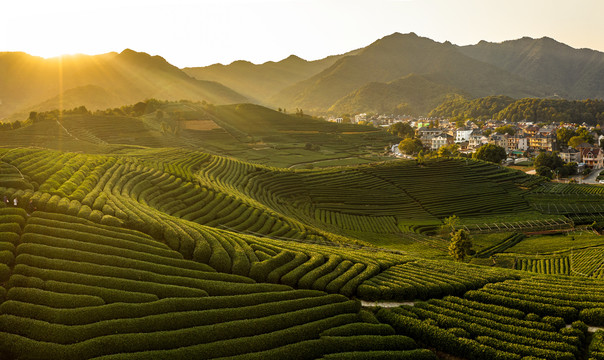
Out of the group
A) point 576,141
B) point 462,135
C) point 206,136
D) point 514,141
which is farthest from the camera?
point 462,135

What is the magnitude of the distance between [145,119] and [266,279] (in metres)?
156

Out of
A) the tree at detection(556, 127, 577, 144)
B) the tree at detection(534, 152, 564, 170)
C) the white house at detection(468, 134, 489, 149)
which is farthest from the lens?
the white house at detection(468, 134, 489, 149)

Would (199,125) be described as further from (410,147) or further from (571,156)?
(571,156)

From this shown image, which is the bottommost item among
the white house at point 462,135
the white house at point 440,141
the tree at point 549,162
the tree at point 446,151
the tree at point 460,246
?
the tree at point 460,246

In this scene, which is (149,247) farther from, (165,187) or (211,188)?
(211,188)

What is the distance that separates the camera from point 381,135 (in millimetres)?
184875

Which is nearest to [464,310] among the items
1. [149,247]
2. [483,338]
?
[483,338]

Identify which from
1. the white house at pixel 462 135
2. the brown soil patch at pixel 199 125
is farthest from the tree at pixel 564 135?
the brown soil patch at pixel 199 125

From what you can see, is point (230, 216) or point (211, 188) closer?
point (230, 216)

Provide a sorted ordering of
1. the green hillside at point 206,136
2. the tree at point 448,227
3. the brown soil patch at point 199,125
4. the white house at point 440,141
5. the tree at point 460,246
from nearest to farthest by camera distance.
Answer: the tree at point 460,246 → the tree at point 448,227 → the green hillside at point 206,136 → the brown soil patch at point 199,125 → the white house at point 440,141

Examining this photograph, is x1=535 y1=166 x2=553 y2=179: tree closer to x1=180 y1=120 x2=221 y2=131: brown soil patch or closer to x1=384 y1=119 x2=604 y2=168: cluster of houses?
x1=384 y1=119 x2=604 y2=168: cluster of houses

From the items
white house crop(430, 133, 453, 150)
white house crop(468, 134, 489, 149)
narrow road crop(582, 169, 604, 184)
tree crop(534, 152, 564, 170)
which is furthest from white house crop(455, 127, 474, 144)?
tree crop(534, 152, 564, 170)

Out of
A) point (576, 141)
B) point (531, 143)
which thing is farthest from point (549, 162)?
point (531, 143)

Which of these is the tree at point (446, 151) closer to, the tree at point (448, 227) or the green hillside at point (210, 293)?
the tree at point (448, 227)
